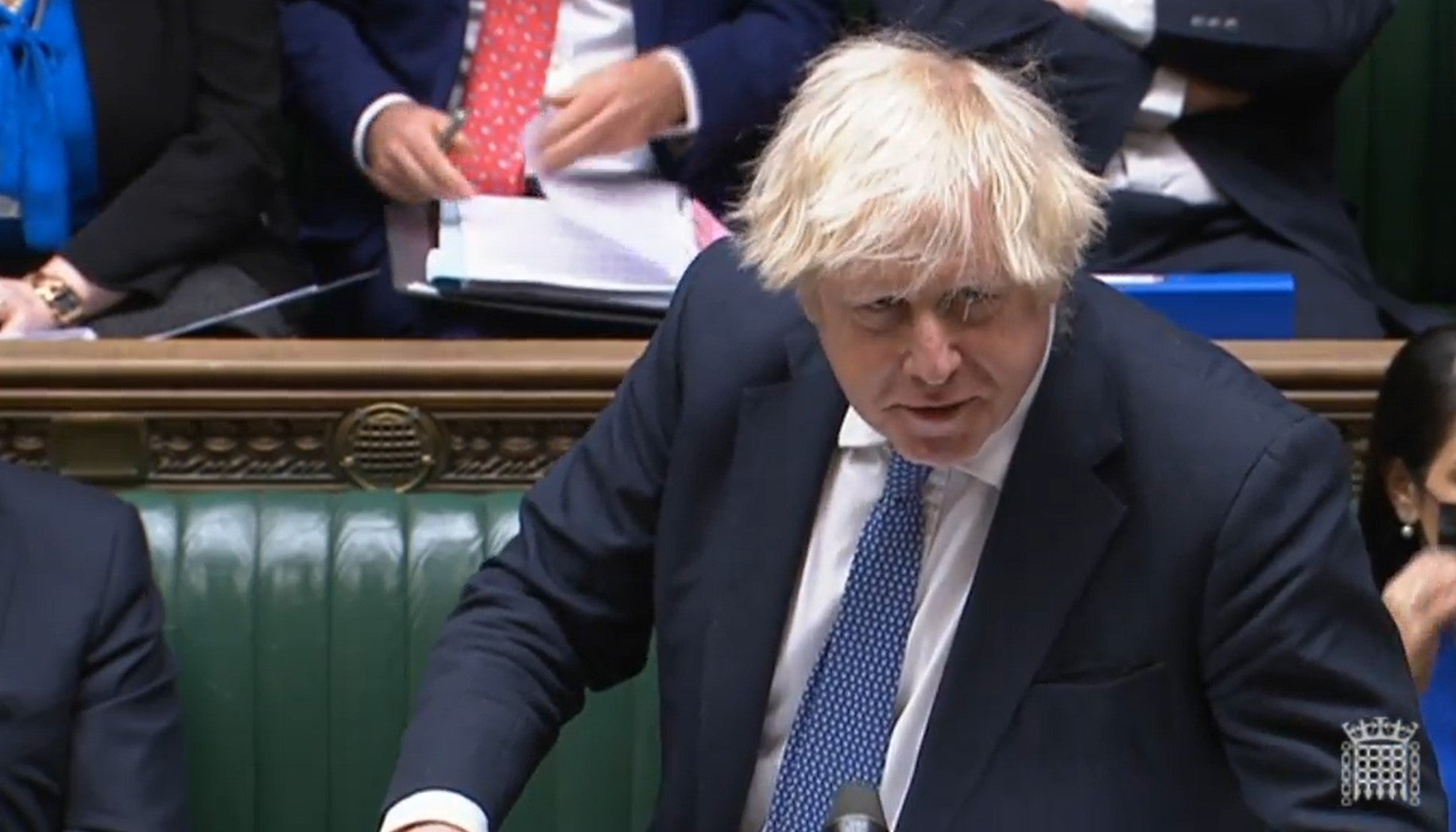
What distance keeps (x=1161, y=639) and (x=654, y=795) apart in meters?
0.90

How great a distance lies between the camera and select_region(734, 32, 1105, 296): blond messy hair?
145cm

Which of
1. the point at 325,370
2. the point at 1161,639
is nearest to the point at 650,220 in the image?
the point at 325,370

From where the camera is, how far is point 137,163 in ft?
8.70

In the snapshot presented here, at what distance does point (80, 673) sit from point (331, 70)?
2.72ft

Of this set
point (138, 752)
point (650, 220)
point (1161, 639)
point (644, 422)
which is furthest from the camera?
point (650, 220)

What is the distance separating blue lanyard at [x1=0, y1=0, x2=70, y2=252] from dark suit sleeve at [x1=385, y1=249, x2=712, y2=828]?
1020 mm

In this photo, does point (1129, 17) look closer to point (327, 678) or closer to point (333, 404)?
point (333, 404)

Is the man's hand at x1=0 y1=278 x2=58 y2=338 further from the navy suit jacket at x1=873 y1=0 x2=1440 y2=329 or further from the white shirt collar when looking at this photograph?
the white shirt collar

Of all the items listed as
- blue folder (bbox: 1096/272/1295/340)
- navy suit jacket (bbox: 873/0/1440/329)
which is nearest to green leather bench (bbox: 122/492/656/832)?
blue folder (bbox: 1096/272/1295/340)

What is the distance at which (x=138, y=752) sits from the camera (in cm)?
210

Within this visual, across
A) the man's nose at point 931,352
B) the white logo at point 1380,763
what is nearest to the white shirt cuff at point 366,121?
the man's nose at point 931,352

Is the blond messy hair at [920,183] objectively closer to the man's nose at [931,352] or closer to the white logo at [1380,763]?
the man's nose at [931,352]

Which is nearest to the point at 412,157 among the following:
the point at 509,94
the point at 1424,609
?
the point at 509,94

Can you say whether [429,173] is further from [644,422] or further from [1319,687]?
[1319,687]
